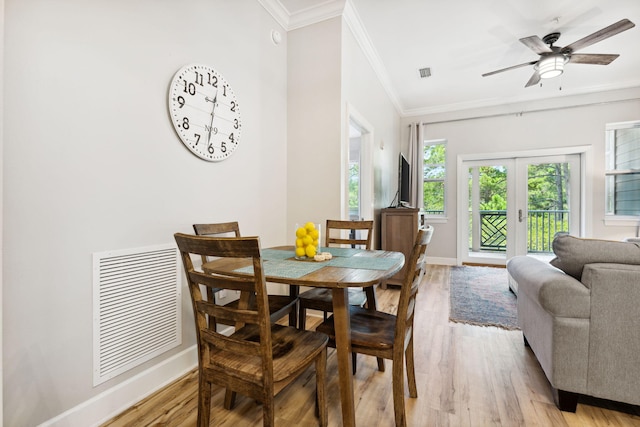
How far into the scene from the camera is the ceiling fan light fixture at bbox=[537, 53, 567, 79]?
299 cm

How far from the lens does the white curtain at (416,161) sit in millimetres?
5203

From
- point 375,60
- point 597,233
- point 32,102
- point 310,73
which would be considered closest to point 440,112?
point 375,60

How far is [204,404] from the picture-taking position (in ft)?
3.65

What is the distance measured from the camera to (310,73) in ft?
8.88

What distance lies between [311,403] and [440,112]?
5.27 m

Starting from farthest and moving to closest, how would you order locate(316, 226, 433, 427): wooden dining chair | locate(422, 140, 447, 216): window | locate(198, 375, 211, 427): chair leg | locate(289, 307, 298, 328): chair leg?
1. locate(422, 140, 447, 216): window
2. locate(289, 307, 298, 328): chair leg
3. locate(316, 226, 433, 427): wooden dining chair
4. locate(198, 375, 211, 427): chair leg

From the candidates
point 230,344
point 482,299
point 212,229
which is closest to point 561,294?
point 230,344

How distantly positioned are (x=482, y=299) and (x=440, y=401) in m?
2.06

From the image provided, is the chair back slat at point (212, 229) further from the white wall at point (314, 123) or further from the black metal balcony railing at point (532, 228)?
the black metal balcony railing at point (532, 228)

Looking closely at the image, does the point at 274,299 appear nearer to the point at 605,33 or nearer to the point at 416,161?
the point at 605,33

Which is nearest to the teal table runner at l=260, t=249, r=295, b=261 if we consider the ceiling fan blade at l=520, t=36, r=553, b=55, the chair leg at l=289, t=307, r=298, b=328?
the chair leg at l=289, t=307, r=298, b=328

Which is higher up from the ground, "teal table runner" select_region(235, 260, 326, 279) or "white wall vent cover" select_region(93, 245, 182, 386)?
"teal table runner" select_region(235, 260, 326, 279)

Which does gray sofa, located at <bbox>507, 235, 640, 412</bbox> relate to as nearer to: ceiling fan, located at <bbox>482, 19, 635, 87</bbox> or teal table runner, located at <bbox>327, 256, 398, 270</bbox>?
teal table runner, located at <bbox>327, 256, 398, 270</bbox>

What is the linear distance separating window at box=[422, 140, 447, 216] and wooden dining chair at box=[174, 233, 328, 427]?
4764 millimetres
